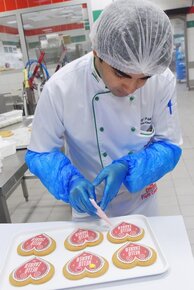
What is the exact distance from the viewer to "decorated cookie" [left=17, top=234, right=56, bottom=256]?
0.84m

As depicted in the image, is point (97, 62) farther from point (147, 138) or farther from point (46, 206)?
point (46, 206)

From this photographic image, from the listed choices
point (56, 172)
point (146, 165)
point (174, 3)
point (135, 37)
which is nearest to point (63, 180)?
point (56, 172)

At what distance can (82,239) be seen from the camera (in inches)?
34.2

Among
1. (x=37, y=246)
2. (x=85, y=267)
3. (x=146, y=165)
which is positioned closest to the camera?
(x=85, y=267)

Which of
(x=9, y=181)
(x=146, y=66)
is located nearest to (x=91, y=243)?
(x=146, y=66)

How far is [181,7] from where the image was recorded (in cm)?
719

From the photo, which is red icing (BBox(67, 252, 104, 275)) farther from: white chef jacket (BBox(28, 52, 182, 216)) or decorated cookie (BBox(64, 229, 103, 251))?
white chef jacket (BBox(28, 52, 182, 216))

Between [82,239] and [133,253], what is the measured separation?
0.16 meters

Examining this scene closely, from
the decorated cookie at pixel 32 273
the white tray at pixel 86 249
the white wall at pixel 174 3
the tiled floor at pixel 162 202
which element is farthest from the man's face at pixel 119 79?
the white wall at pixel 174 3

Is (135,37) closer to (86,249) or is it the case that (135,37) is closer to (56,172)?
(56,172)

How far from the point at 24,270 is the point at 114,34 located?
2.18ft

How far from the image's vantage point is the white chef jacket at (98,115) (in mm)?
1020

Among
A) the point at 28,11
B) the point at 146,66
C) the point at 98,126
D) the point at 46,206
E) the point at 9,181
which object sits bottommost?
the point at 46,206

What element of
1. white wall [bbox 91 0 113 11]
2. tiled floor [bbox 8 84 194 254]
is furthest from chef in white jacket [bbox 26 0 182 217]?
white wall [bbox 91 0 113 11]
